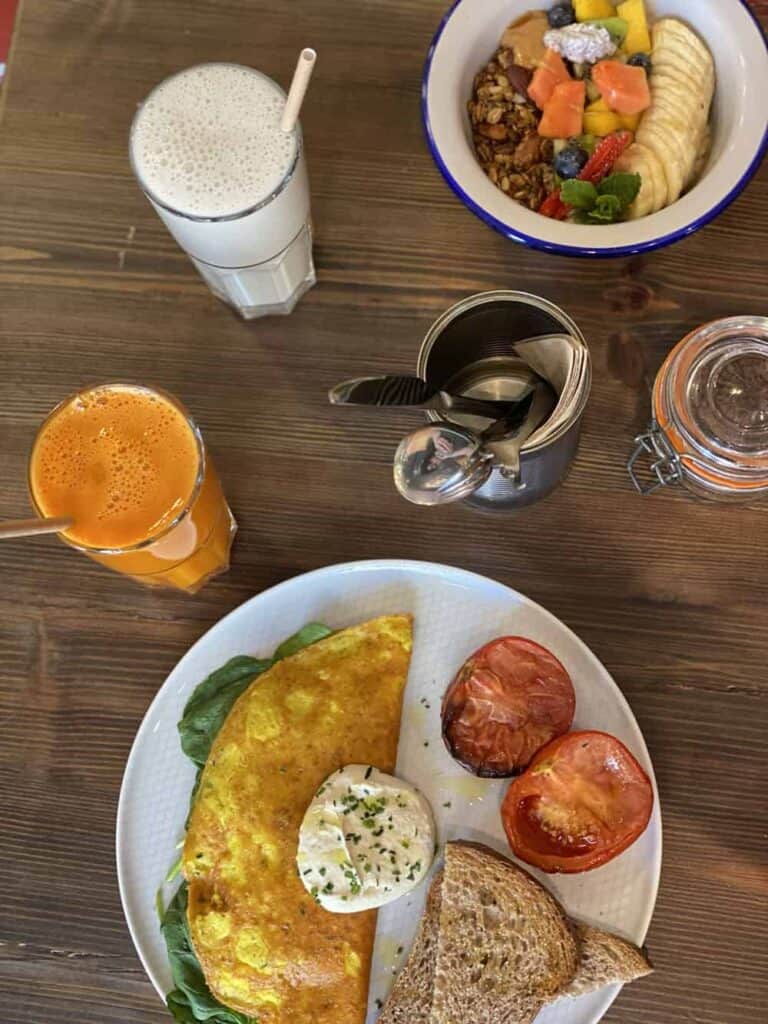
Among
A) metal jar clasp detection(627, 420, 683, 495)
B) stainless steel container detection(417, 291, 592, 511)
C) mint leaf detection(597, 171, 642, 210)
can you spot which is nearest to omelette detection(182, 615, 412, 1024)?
stainless steel container detection(417, 291, 592, 511)

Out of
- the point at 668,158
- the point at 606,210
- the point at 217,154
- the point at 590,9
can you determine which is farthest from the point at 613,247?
the point at 217,154

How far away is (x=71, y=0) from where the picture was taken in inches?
62.0

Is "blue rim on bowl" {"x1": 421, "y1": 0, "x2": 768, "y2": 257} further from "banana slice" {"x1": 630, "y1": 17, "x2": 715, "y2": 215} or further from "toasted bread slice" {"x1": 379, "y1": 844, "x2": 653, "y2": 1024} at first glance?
"toasted bread slice" {"x1": 379, "y1": 844, "x2": 653, "y2": 1024}

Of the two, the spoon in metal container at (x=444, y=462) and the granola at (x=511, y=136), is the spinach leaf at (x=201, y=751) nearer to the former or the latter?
the spoon in metal container at (x=444, y=462)

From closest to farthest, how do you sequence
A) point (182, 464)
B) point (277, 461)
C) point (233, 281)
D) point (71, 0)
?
point (182, 464) → point (233, 281) → point (277, 461) → point (71, 0)

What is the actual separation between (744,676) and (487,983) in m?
0.56

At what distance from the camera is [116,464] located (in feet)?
4.09

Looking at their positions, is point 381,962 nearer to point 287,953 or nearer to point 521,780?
point 287,953

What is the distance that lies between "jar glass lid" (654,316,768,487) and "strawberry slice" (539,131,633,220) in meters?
0.26

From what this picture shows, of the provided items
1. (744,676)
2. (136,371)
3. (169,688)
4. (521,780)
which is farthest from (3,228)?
Result: (744,676)

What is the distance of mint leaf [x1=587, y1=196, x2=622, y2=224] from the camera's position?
4.28 feet

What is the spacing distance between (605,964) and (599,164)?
1079 millimetres

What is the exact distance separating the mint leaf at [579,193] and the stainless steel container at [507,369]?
0.17 m

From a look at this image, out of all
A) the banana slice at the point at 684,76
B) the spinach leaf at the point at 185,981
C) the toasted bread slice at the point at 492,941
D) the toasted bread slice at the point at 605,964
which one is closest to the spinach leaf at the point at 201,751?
Result: the spinach leaf at the point at 185,981
